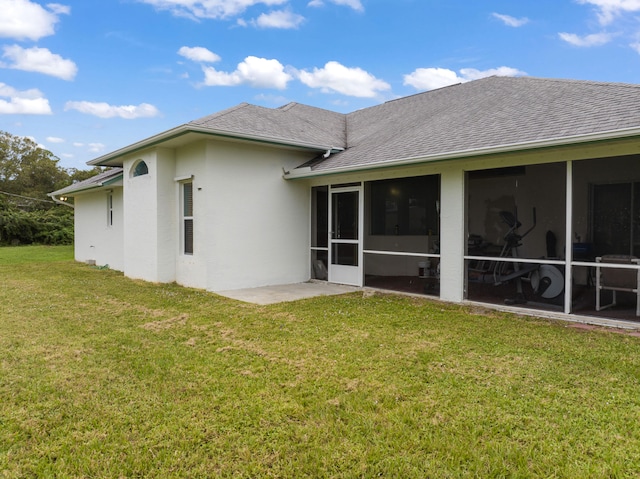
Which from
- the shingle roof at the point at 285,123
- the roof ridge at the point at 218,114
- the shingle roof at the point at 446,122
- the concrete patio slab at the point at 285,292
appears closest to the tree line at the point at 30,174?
the shingle roof at the point at 285,123

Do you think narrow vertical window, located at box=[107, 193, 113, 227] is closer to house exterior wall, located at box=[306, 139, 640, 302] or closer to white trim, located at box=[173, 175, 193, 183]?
white trim, located at box=[173, 175, 193, 183]

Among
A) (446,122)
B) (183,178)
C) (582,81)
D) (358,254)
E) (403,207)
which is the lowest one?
(358,254)

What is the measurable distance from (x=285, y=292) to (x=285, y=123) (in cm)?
505

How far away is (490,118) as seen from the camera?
8.25 metres

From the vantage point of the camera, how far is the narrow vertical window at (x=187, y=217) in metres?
9.61

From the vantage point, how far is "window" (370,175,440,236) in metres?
8.95

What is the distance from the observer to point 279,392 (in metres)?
3.64

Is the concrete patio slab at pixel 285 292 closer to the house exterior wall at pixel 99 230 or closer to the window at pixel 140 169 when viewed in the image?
the window at pixel 140 169

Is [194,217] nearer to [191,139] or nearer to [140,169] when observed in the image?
[191,139]

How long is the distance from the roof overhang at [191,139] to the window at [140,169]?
36cm

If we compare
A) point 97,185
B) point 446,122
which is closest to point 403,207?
point 446,122

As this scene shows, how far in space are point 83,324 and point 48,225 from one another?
Answer: 26147 mm

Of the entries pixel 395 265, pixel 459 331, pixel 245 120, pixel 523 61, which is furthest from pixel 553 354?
pixel 523 61

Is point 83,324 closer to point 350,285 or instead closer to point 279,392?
point 279,392
